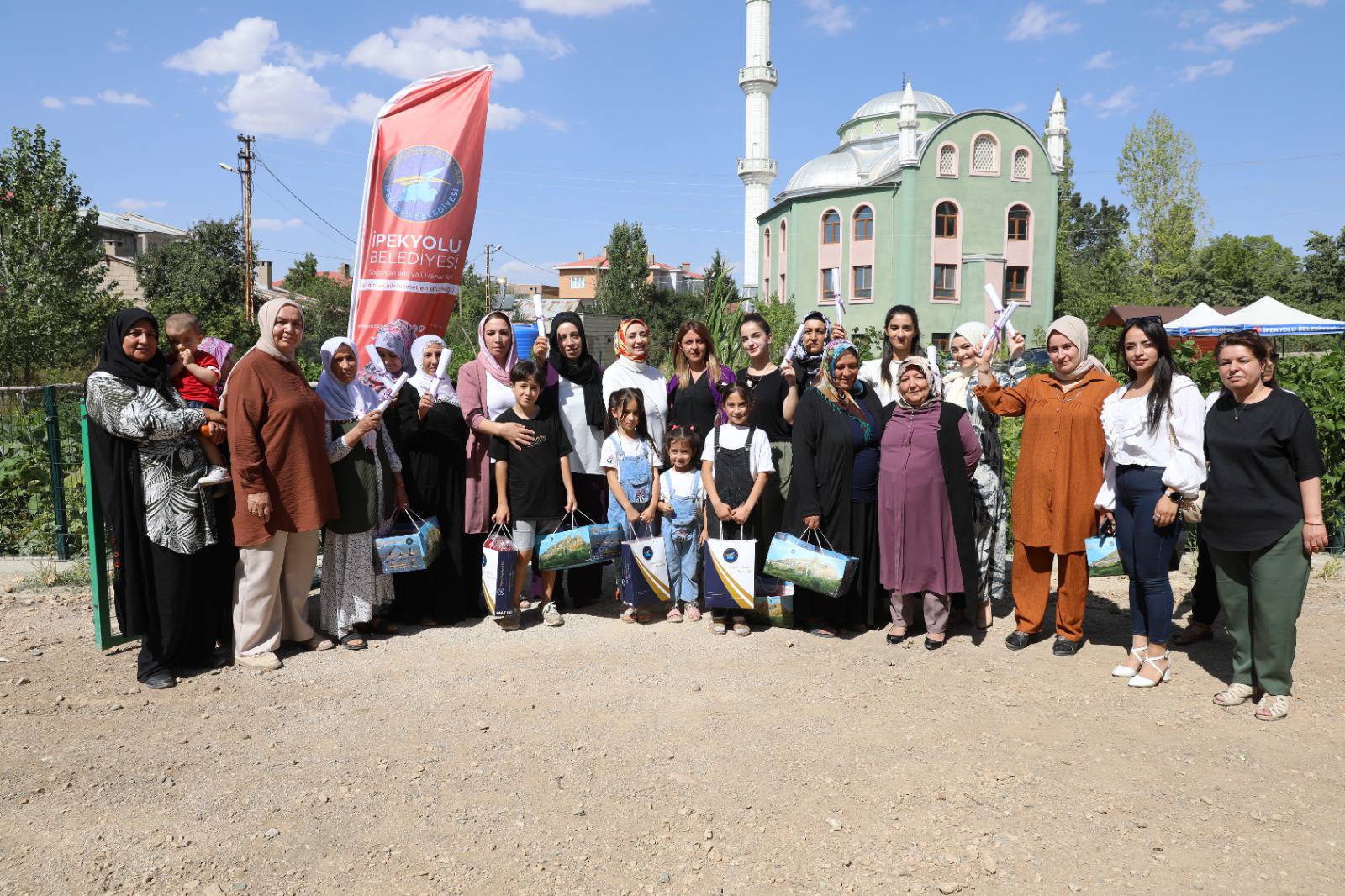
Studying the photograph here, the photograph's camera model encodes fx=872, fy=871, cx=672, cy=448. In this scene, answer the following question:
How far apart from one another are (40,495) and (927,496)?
6649 mm

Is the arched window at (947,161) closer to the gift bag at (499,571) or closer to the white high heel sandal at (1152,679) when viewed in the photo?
the white high heel sandal at (1152,679)

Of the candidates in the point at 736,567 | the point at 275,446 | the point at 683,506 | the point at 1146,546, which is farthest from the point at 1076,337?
the point at 275,446

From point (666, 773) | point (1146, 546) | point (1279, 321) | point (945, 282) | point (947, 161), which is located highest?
point (947, 161)

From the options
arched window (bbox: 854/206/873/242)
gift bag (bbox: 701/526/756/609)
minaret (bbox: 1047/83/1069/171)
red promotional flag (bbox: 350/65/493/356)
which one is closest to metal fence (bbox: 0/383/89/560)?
red promotional flag (bbox: 350/65/493/356)

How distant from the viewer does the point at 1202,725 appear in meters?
3.81

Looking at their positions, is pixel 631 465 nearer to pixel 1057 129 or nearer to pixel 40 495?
pixel 40 495

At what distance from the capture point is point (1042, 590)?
4.77m

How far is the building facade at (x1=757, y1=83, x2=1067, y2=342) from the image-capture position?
3416 cm

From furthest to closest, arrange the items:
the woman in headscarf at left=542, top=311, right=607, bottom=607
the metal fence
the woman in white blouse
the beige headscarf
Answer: the metal fence, the woman in headscarf at left=542, top=311, right=607, bottom=607, the beige headscarf, the woman in white blouse

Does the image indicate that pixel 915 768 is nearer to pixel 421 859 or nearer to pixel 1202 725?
pixel 1202 725

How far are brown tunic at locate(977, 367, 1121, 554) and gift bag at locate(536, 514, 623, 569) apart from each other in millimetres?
2282

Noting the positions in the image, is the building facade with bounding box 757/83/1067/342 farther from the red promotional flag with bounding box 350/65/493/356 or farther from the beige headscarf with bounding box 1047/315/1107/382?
the beige headscarf with bounding box 1047/315/1107/382

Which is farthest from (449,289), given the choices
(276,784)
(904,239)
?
(904,239)

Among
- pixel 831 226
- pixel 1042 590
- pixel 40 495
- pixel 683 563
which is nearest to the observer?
pixel 1042 590
